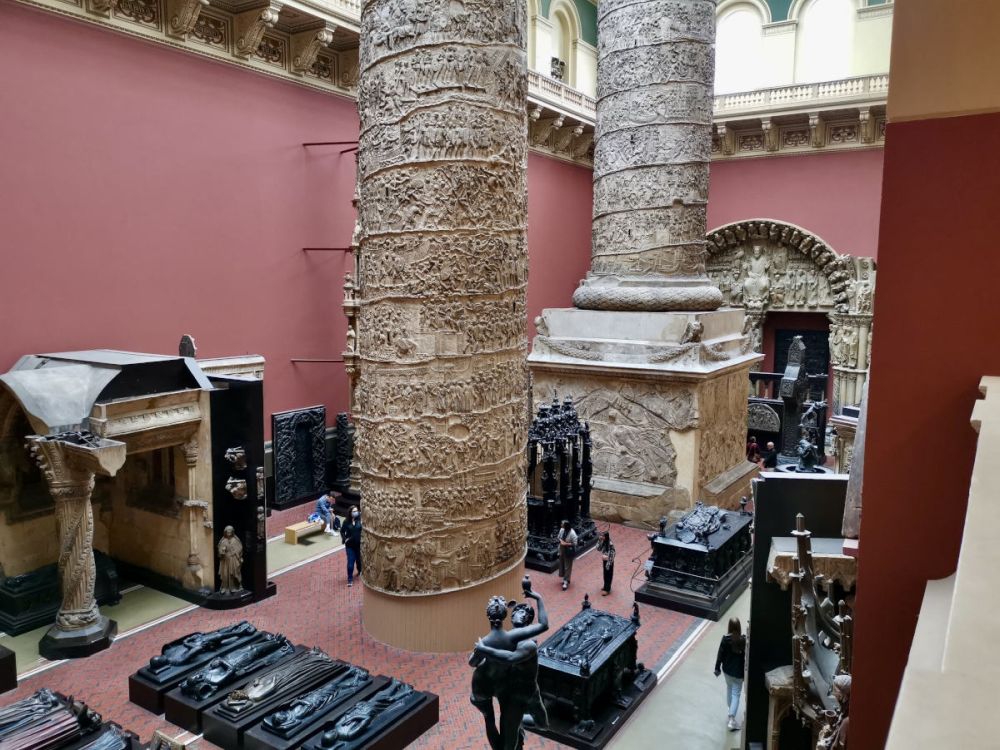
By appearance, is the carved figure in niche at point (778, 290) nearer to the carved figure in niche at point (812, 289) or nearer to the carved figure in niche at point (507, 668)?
the carved figure in niche at point (812, 289)

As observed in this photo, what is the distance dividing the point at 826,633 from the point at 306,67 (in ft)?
35.7

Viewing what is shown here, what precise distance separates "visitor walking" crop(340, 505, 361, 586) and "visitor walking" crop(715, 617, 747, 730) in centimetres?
443

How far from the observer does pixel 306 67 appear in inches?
458

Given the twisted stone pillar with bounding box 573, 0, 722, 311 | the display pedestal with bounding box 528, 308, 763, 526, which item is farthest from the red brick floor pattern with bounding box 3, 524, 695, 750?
the twisted stone pillar with bounding box 573, 0, 722, 311

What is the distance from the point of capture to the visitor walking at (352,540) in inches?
346

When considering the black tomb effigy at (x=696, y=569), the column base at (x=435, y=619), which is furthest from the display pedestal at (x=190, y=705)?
the black tomb effigy at (x=696, y=569)

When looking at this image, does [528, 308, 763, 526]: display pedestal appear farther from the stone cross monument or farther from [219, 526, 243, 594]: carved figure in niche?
[219, 526, 243, 594]: carved figure in niche

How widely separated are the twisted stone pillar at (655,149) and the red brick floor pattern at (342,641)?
14.6 feet

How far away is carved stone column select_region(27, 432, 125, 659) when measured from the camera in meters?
6.92

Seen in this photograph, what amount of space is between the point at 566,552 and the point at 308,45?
334 inches

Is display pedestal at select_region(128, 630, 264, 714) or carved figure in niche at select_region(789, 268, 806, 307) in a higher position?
carved figure in niche at select_region(789, 268, 806, 307)

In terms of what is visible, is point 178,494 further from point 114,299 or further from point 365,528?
point 114,299

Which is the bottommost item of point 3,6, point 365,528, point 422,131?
point 365,528

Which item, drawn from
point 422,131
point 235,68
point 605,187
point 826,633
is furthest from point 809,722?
point 235,68
